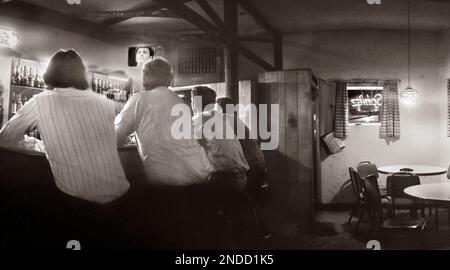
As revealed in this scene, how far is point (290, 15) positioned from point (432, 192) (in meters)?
2.69

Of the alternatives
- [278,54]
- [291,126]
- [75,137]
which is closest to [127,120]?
[75,137]

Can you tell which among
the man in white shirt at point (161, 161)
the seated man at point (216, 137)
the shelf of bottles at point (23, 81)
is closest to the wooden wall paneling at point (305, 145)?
the seated man at point (216, 137)

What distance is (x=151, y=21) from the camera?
4.41 metres

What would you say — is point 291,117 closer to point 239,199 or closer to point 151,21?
point 239,199

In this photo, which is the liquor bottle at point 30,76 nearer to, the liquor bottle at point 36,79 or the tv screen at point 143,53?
the liquor bottle at point 36,79

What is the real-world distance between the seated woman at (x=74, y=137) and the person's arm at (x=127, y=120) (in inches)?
2.9

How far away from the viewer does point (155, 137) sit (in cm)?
151

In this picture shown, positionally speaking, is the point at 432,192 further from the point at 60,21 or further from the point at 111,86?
the point at 60,21

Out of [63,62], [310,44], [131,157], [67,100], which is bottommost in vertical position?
[131,157]

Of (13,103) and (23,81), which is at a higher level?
(23,81)

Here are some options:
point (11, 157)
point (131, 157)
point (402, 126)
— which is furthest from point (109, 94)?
point (402, 126)

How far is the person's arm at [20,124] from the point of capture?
1.28 m

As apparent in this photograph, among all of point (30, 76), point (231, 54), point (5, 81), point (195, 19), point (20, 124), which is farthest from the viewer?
point (30, 76)

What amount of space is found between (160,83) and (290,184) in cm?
252
